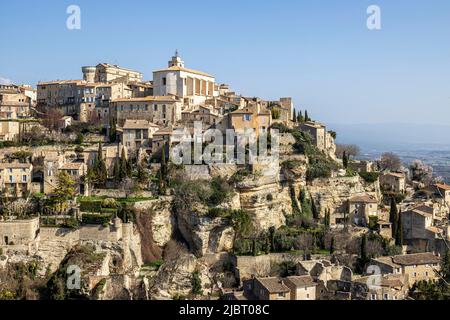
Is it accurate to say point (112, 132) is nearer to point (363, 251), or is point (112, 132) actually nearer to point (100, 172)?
point (100, 172)

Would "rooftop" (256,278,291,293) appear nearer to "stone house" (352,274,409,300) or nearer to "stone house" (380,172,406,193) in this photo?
"stone house" (352,274,409,300)

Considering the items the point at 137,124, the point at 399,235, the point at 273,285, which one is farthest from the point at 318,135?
the point at 273,285

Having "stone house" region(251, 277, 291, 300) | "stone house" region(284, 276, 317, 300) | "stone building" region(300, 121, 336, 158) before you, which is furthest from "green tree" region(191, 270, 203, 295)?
"stone building" region(300, 121, 336, 158)

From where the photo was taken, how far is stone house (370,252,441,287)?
3272 centimetres

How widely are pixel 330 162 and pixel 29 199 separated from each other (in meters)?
21.7

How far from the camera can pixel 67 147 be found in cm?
4203

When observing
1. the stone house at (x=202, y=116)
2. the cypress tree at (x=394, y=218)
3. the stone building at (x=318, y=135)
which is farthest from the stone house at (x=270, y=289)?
the stone building at (x=318, y=135)

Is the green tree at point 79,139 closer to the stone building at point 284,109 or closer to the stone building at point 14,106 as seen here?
the stone building at point 14,106

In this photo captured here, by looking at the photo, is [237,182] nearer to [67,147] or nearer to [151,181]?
[151,181]

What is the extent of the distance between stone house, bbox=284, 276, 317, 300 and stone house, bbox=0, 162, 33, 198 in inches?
695

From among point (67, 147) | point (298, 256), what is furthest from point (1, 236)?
point (298, 256)

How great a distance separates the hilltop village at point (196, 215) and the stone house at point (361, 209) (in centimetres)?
10

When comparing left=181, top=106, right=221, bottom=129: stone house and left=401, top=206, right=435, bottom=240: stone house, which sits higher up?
left=181, top=106, right=221, bottom=129: stone house

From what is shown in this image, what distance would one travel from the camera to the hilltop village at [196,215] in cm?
3103
